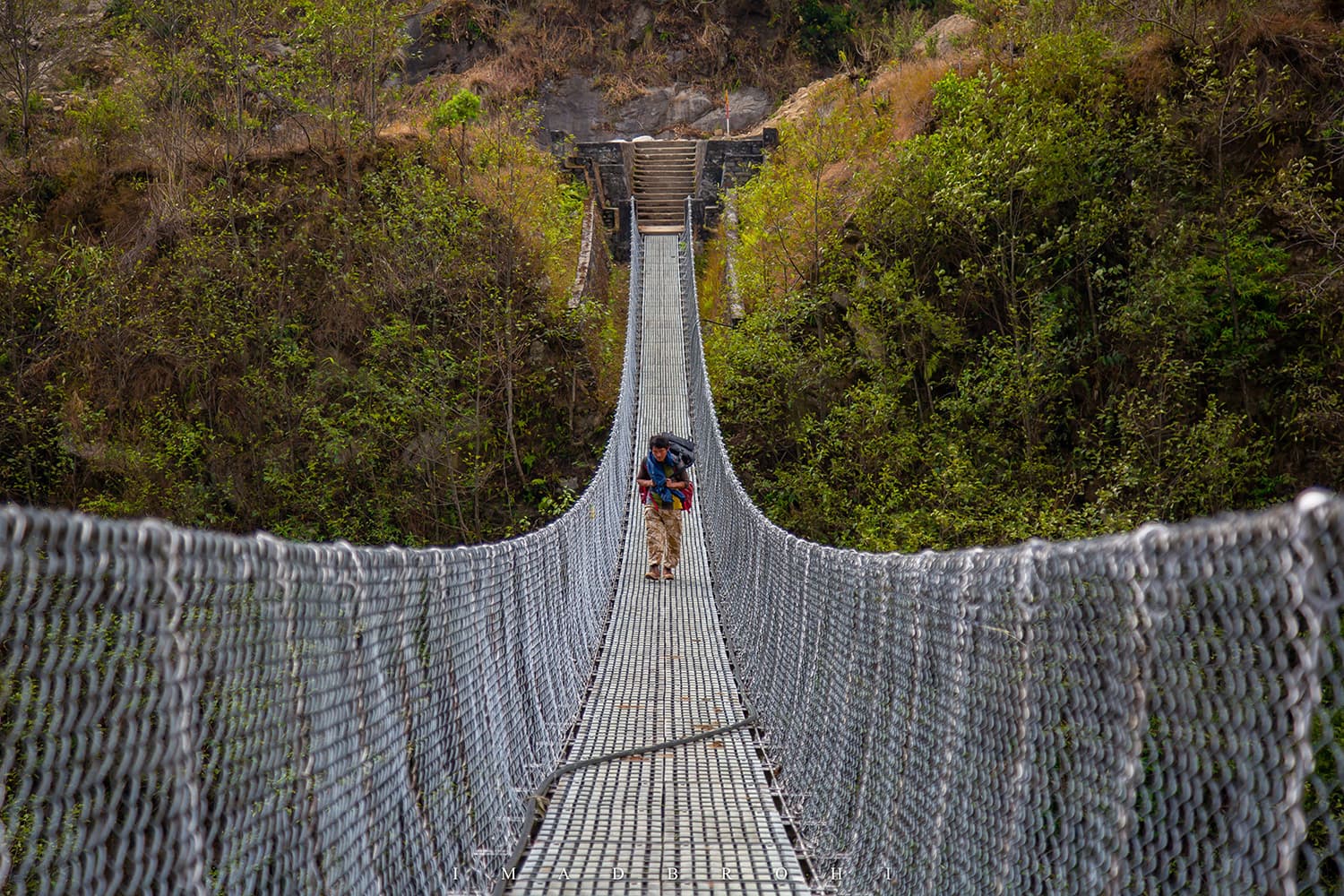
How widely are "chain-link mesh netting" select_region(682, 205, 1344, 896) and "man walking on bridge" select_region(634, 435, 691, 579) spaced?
3459mm

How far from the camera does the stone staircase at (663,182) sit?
67.4 feet

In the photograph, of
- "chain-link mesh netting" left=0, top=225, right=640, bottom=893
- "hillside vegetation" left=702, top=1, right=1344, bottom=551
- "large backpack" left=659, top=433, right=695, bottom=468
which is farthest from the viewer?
"hillside vegetation" left=702, top=1, right=1344, bottom=551

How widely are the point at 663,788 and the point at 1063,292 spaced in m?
8.31

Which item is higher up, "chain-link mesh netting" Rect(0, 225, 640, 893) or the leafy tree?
the leafy tree

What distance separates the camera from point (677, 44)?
87.6 ft

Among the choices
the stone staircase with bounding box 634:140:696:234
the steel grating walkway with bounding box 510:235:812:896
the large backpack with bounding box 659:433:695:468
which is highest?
the stone staircase with bounding box 634:140:696:234

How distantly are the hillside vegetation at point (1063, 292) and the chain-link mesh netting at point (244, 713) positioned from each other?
5910 mm

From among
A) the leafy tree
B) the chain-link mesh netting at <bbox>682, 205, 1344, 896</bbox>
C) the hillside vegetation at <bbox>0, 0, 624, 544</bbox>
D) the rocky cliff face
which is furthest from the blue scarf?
the rocky cliff face

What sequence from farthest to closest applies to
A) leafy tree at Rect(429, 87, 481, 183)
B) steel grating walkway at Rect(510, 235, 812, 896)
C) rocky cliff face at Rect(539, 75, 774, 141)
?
rocky cliff face at Rect(539, 75, 774, 141) < leafy tree at Rect(429, 87, 481, 183) < steel grating walkway at Rect(510, 235, 812, 896)

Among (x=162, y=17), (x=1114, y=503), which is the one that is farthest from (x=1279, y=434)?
(x=162, y=17)

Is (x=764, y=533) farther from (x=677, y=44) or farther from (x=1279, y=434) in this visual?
(x=677, y=44)

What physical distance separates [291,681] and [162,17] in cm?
1848

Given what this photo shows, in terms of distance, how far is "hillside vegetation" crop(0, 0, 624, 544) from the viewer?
43.6 ft

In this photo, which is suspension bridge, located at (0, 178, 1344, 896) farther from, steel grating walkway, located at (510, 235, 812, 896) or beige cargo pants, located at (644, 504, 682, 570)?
beige cargo pants, located at (644, 504, 682, 570)
